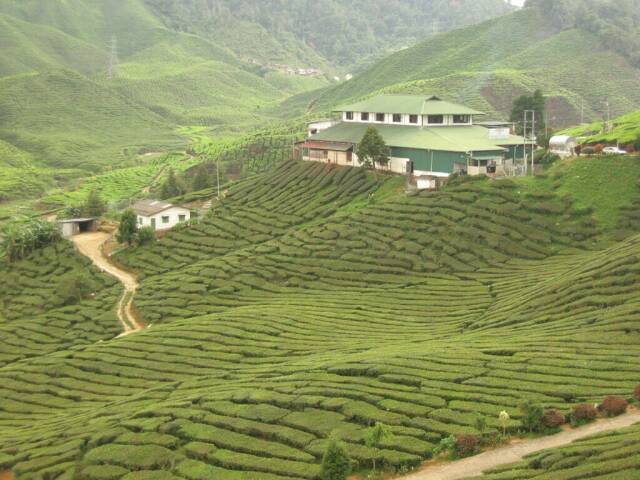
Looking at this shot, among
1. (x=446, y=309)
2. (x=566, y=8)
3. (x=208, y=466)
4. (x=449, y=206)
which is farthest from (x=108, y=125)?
(x=208, y=466)

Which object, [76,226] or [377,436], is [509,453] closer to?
[377,436]

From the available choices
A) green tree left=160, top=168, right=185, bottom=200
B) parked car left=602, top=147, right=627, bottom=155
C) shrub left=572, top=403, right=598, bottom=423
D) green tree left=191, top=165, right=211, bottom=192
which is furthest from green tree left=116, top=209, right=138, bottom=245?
shrub left=572, top=403, right=598, bottom=423

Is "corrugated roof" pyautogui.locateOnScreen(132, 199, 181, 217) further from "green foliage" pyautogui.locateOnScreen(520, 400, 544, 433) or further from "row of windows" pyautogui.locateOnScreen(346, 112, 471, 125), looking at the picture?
"green foliage" pyautogui.locateOnScreen(520, 400, 544, 433)

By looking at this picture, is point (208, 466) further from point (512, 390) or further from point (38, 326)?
point (38, 326)

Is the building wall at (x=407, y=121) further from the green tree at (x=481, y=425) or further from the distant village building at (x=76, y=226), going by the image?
the green tree at (x=481, y=425)

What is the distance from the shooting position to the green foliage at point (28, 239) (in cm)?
8694

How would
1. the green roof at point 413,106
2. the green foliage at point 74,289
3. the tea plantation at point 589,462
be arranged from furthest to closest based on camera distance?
the green roof at point 413,106, the green foliage at point 74,289, the tea plantation at point 589,462

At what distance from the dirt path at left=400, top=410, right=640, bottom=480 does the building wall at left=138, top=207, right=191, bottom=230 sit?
5884cm

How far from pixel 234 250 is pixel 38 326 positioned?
728 inches

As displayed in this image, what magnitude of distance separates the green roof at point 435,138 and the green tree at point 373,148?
1809 mm

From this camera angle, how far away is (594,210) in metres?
66.6

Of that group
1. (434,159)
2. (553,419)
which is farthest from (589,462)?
(434,159)

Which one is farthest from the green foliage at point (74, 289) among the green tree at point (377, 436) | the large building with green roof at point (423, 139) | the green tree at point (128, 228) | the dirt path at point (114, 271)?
the green tree at point (377, 436)

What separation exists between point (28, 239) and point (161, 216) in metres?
13.8
